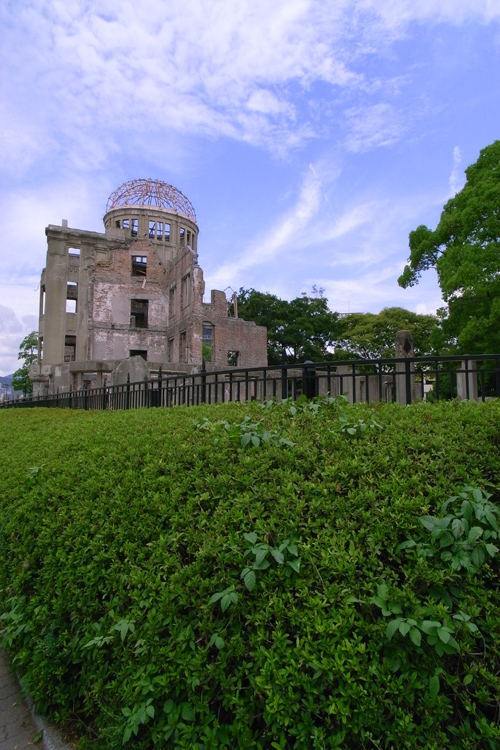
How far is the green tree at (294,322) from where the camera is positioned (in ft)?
139

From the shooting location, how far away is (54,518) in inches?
128

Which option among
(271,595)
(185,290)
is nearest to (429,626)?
(271,595)

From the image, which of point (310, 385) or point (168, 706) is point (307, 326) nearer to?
point (310, 385)

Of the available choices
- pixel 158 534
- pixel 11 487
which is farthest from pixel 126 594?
pixel 11 487

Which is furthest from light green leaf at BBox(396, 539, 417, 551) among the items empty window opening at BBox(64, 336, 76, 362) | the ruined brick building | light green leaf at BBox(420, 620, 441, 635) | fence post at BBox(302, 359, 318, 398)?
empty window opening at BBox(64, 336, 76, 362)

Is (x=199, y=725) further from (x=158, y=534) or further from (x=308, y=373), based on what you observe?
(x=308, y=373)

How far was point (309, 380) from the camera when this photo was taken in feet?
17.5

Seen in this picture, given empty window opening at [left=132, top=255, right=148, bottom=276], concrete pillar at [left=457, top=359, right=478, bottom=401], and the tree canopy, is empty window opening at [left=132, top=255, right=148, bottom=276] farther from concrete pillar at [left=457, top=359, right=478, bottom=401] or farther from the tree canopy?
concrete pillar at [left=457, top=359, right=478, bottom=401]

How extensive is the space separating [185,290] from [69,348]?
13.5 meters

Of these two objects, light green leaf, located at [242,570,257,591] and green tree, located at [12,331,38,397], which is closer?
light green leaf, located at [242,570,257,591]

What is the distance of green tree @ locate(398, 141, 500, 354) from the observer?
18.0 m

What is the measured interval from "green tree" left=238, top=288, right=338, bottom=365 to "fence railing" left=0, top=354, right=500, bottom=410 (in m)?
23.5

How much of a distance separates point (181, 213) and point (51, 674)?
43987 millimetres

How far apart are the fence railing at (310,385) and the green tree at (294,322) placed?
77.0 ft
